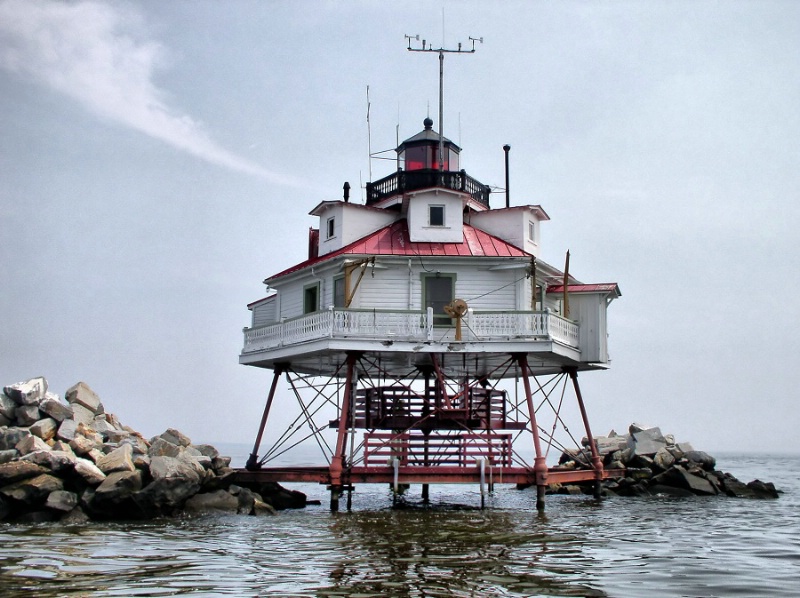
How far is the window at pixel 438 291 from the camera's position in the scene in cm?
3041

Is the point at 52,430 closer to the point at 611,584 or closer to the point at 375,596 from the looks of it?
the point at 375,596

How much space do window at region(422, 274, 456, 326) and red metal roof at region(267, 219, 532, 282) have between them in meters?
0.81

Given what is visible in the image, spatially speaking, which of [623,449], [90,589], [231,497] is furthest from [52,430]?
[623,449]

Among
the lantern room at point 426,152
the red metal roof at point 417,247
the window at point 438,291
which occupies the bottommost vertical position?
the window at point 438,291

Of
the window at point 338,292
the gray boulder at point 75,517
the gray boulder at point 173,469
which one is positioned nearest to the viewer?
the gray boulder at point 75,517

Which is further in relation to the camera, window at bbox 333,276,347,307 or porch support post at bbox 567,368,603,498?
porch support post at bbox 567,368,603,498

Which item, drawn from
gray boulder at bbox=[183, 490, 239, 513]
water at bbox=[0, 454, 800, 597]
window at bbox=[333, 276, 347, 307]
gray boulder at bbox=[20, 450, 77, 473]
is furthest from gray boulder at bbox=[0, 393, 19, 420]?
window at bbox=[333, 276, 347, 307]

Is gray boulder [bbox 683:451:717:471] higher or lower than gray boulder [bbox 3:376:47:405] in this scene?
lower

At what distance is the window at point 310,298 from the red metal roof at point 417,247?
0.80 metres

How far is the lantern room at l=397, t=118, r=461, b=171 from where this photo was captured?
120 feet

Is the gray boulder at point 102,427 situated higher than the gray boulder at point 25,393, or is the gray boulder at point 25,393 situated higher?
the gray boulder at point 25,393

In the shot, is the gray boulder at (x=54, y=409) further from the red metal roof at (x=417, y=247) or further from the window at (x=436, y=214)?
the window at (x=436, y=214)

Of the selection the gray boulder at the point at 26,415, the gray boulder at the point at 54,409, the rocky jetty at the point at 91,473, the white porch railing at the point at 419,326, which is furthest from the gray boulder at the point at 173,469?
the white porch railing at the point at 419,326

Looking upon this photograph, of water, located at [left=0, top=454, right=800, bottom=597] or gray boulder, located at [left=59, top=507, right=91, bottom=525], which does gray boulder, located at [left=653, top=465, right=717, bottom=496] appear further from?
gray boulder, located at [left=59, top=507, right=91, bottom=525]
